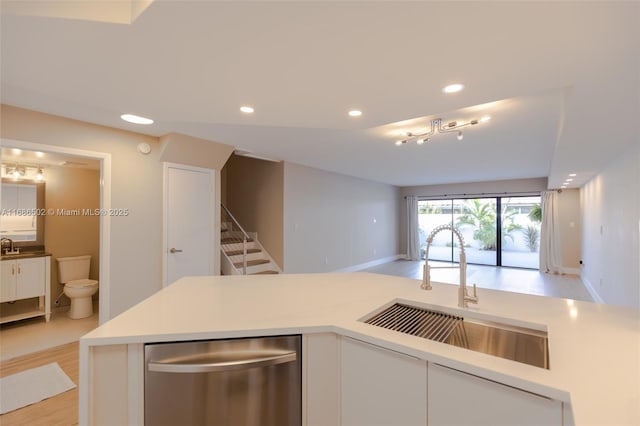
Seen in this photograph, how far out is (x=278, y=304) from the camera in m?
1.46

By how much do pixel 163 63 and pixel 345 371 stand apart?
1632 mm

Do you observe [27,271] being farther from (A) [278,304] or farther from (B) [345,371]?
(B) [345,371]

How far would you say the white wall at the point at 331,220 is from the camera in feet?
17.5

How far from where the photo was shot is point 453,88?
1577 mm

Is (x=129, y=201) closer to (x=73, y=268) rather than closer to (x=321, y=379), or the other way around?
(x=73, y=268)

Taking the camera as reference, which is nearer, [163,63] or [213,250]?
[163,63]

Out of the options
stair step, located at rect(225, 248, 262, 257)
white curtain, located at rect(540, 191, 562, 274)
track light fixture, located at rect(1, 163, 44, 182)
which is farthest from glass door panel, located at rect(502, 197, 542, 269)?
track light fixture, located at rect(1, 163, 44, 182)

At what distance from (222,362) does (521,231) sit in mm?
8850

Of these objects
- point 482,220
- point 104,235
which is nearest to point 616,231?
point 482,220

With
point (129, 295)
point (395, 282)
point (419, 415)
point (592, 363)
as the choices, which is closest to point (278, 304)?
point (419, 415)

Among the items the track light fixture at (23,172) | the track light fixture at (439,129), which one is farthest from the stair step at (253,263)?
the track light fixture at (439,129)

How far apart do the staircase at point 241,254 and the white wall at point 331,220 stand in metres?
0.40

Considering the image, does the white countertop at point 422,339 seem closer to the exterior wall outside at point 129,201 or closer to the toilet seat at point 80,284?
the exterior wall outside at point 129,201

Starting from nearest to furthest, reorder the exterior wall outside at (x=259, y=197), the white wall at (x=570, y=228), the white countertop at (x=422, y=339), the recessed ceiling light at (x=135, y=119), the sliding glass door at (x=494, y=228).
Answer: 1. the white countertop at (x=422, y=339)
2. the recessed ceiling light at (x=135, y=119)
3. the exterior wall outside at (x=259, y=197)
4. the white wall at (x=570, y=228)
5. the sliding glass door at (x=494, y=228)
